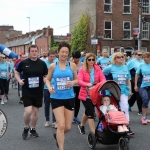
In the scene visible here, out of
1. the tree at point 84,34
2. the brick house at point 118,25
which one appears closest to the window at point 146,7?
the brick house at point 118,25

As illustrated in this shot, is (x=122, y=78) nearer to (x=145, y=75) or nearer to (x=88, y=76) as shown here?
(x=88, y=76)

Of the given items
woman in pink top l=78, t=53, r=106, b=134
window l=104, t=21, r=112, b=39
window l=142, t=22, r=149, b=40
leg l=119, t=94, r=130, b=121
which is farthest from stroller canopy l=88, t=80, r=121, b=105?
window l=142, t=22, r=149, b=40

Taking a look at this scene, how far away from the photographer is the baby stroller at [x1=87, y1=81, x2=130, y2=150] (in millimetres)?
6264

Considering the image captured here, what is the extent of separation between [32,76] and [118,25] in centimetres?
3224

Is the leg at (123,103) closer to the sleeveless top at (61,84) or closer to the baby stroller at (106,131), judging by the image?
the baby stroller at (106,131)

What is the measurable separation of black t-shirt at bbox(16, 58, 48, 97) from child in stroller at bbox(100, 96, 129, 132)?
1.48 metres

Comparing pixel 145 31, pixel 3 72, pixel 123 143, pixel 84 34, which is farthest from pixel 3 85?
pixel 145 31

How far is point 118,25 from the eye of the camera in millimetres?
38656

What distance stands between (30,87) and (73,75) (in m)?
1.35

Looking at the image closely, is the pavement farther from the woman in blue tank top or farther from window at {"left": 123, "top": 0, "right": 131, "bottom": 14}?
window at {"left": 123, "top": 0, "right": 131, "bottom": 14}

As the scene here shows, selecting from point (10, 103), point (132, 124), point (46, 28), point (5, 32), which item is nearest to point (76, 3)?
point (46, 28)

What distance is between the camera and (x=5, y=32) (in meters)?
106

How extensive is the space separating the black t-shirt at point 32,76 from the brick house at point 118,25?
30.6 meters

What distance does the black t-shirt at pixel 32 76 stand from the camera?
7.37 meters
